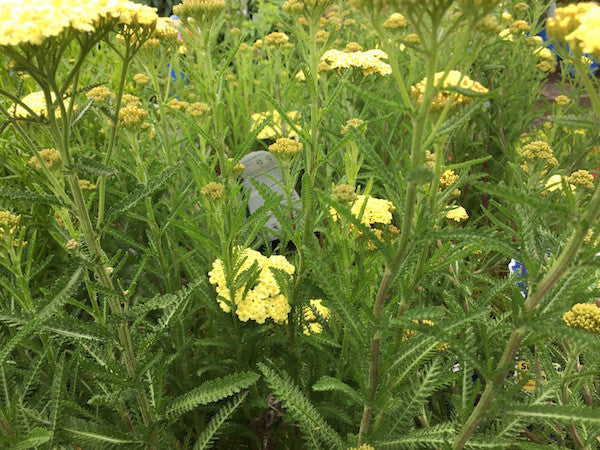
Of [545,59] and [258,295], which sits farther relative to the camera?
[545,59]

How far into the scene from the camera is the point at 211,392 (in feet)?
4.43

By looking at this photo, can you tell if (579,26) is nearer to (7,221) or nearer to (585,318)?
(585,318)

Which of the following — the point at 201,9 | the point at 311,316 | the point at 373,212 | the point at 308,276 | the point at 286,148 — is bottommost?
the point at 311,316

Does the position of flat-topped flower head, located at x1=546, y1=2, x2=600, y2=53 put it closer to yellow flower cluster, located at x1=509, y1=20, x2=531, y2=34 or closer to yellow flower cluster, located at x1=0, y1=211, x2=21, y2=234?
yellow flower cluster, located at x1=0, y1=211, x2=21, y2=234

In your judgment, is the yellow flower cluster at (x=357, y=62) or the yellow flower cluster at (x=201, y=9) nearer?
the yellow flower cluster at (x=201, y=9)

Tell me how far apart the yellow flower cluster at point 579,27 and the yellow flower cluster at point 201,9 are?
1.09 meters

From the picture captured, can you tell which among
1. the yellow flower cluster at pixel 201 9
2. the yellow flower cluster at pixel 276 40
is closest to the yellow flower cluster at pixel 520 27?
the yellow flower cluster at pixel 276 40

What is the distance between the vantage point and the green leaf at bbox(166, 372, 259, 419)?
1334mm

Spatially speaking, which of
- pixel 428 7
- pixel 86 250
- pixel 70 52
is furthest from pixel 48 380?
pixel 70 52

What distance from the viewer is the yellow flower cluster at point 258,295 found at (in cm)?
159

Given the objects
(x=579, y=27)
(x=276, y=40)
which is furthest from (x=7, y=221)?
(x=276, y=40)

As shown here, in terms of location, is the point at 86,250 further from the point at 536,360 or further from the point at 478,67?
the point at 478,67

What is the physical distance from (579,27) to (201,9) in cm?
120

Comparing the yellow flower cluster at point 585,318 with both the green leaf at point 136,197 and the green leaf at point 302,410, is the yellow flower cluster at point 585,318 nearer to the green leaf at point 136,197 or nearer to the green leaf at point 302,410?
the green leaf at point 302,410
